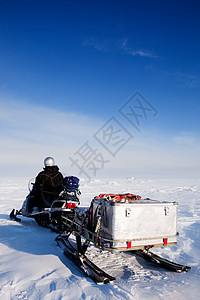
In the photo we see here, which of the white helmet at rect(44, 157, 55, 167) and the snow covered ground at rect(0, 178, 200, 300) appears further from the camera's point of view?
the white helmet at rect(44, 157, 55, 167)

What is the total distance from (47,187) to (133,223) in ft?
13.3

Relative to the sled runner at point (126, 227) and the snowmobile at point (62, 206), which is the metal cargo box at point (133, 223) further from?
the snowmobile at point (62, 206)

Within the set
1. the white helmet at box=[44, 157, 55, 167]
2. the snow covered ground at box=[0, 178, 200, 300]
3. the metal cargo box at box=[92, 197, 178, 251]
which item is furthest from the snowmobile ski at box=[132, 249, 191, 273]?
the white helmet at box=[44, 157, 55, 167]

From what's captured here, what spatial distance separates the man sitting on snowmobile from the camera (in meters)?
7.25

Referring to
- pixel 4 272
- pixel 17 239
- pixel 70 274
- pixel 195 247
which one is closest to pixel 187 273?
pixel 195 247

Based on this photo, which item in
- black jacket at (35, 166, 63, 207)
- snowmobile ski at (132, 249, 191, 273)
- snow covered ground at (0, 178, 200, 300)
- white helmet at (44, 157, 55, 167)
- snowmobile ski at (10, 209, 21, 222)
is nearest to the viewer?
snow covered ground at (0, 178, 200, 300)

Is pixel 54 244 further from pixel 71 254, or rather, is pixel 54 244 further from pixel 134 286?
pixel 134 286

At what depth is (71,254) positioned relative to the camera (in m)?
4.84

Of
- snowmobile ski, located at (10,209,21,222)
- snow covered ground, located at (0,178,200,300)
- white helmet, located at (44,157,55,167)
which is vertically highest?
white helmet, located at (44,157,55,167)

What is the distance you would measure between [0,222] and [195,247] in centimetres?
618

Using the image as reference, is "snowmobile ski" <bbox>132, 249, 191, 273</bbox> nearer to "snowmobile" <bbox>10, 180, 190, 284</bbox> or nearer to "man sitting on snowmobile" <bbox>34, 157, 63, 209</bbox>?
"snowmobile" <bbox>10, 180, 190, 284</bbox>

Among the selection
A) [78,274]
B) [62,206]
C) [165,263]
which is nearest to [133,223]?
[78,274]

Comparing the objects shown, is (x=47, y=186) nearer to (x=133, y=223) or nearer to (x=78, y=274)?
(x=78, y=274)

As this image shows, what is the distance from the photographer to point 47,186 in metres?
7.27
